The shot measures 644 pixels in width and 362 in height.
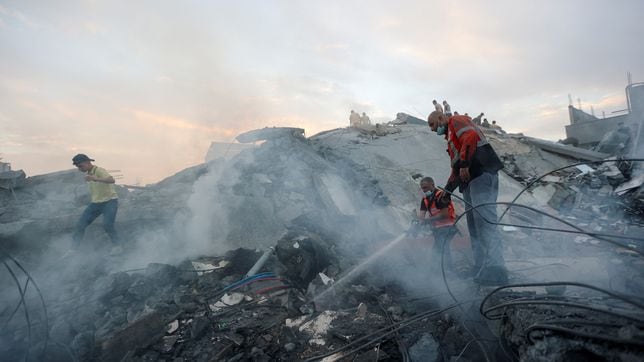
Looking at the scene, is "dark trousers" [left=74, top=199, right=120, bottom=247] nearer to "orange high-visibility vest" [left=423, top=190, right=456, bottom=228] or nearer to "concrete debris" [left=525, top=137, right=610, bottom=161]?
"orange high-visibility vest" [left=423, top=190, right=456, bottom=228]

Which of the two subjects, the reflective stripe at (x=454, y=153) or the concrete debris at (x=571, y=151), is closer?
the reflective stripe at (x=454, y=153)

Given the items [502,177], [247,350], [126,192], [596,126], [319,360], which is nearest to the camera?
[319,360]

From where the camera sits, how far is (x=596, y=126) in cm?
1684

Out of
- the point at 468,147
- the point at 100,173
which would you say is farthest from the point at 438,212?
the point at 100,173

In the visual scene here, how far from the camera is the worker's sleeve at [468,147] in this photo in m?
3.41

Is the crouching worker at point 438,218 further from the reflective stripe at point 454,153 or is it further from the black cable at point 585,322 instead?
the black cable at point 585,322

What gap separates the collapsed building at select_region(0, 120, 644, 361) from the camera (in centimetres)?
235

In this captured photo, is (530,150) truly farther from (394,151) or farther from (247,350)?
(247,350)

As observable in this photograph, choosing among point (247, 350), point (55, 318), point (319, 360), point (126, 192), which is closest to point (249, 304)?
point (247, 350)

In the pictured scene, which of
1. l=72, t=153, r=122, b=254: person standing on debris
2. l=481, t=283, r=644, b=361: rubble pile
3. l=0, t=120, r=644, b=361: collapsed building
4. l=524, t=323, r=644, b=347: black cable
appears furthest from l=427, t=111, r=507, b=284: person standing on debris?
l=72, t=153, r=122, b=254: person standing on debris

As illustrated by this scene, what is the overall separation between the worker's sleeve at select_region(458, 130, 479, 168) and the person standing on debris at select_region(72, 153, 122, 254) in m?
5.32

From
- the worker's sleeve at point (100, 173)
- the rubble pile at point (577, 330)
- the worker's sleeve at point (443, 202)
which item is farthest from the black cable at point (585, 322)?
the worker's sleeve at point (100, 173)

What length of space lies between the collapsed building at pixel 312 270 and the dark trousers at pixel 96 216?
314 millimetres

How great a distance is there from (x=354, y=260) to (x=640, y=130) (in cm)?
990
